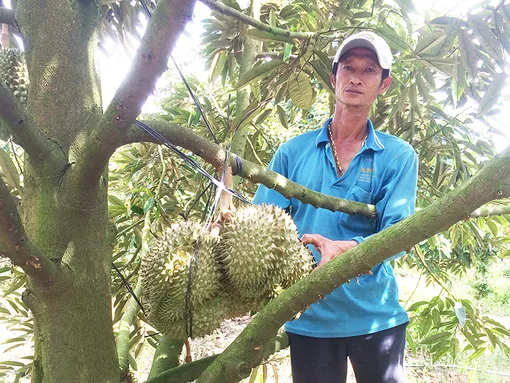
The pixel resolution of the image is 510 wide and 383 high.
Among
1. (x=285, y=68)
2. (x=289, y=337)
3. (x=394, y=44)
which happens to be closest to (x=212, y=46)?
(x=285, y=68)

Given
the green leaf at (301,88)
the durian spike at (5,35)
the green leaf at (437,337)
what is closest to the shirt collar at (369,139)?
the green leaf at (301,88)

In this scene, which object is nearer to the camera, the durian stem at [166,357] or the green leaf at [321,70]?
the durian stem at [166,357]

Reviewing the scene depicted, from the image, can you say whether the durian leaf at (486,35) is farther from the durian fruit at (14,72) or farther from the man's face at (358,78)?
the durian fruit at (14,72)

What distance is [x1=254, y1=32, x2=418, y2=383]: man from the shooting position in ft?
3.93

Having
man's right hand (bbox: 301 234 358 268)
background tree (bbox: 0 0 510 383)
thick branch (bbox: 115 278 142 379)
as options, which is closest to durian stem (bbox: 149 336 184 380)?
background tree (bbox: 0 0 510 383)

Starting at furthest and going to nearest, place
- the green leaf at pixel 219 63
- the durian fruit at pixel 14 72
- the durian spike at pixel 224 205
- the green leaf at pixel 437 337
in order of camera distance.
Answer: the green leaf at pixel 219 63 < the green leaf at pixel 437 337 < the durian fruit at pixel 14 72 < the durian spike at pixel 224 205

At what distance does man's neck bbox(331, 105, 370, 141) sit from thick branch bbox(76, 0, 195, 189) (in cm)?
81

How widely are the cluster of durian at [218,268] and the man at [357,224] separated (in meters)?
0.25

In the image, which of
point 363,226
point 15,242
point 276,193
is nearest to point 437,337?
point 363,226

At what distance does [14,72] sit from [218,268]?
30.8 inches

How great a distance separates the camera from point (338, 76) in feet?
4.33

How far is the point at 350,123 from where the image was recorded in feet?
4.39

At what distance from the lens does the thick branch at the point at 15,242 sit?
61cm

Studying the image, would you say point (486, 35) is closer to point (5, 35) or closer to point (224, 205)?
point (224, 205)
